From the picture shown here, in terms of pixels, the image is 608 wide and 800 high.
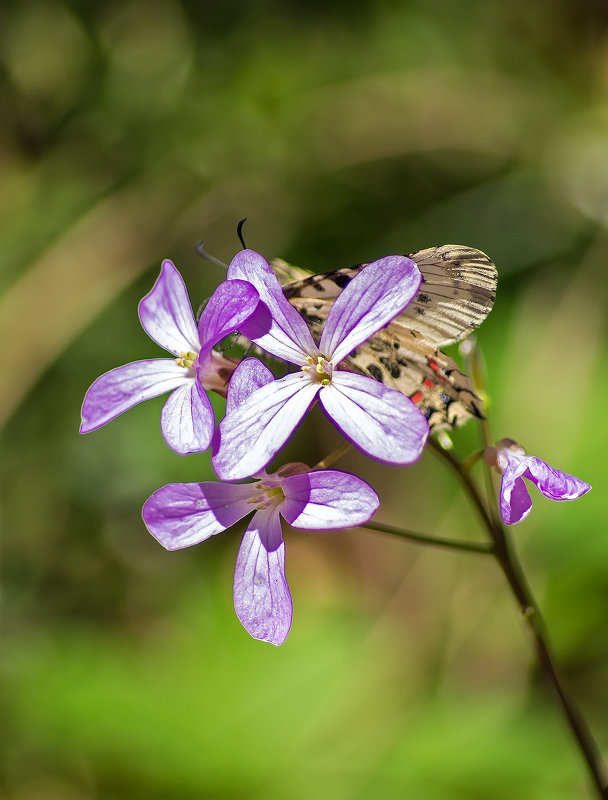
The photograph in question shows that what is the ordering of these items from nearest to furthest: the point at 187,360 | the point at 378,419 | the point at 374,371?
the point at 378,419, the point at 374,371, the point at 187,360

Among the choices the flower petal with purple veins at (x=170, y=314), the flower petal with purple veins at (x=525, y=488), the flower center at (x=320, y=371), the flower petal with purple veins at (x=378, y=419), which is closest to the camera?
the flower petal with purple veins at (x=378, y=419)

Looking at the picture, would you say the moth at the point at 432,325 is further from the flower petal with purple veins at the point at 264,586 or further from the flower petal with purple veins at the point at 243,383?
the flower petal with purple veins at the point at 264,586

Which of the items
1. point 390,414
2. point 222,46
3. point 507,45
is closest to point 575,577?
point 390,414

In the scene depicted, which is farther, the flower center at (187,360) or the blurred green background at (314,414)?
the blurred green background at (314,414)

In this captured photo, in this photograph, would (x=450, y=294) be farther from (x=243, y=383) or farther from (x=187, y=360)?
(x=187, y=360)

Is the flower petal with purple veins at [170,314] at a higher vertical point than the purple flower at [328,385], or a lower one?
higher

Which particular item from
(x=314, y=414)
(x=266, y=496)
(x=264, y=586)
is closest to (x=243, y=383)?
(x=266, y=496)

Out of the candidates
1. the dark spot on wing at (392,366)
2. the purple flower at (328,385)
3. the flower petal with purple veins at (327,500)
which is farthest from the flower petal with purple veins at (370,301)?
the flower petal with purple veins at (327,500)

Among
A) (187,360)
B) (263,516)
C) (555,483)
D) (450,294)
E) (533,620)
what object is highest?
(187,360)

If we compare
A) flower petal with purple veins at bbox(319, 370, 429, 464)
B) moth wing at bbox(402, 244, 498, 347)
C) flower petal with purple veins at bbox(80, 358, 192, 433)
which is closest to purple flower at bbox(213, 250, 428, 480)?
flower petal with purple veins at bbox(319, 370, 429, 464)
